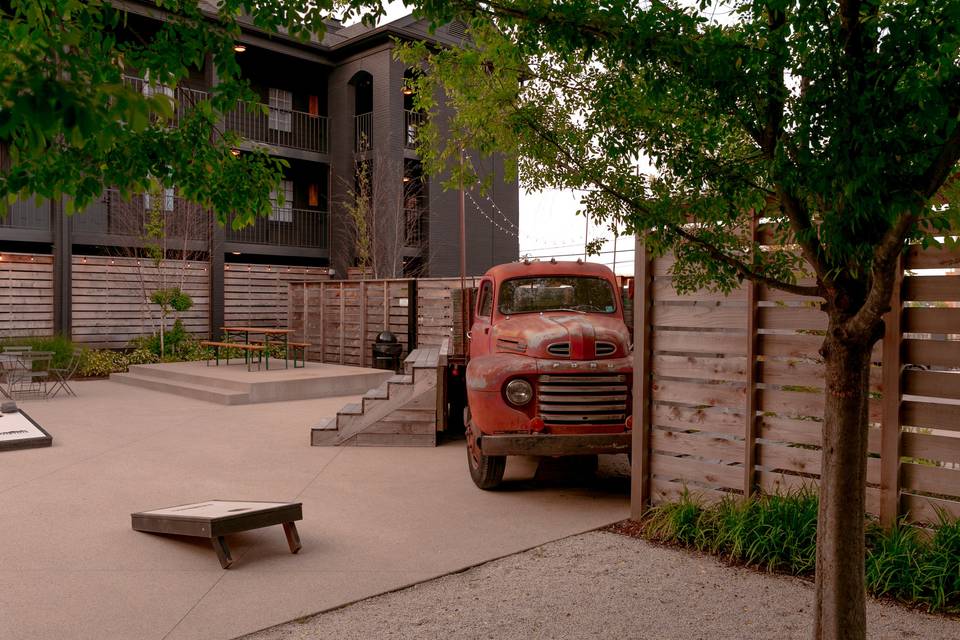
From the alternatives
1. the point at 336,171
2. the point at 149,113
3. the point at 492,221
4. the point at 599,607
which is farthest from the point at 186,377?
the point at 149,113

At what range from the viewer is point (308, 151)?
2378 centimetres

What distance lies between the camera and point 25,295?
60.9 feet

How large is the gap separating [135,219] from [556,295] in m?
15.9

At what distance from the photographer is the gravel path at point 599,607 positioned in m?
4.12

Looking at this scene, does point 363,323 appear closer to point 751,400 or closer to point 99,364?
point 99,364

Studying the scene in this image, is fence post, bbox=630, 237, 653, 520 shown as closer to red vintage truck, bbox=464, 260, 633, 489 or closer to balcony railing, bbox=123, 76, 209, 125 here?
red vintage truck, bbox=464, 260, 633, 489

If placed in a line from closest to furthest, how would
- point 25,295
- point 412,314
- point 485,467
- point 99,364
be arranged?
point 485,467 < point 412,314 < point 99,364 < point 25,295

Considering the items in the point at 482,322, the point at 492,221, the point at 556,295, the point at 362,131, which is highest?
the point at 362,131

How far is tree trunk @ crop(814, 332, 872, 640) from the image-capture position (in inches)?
131

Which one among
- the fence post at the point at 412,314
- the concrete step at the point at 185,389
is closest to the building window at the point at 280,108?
the fence post at the point at 412,314

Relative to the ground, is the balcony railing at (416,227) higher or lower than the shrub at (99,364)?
higher

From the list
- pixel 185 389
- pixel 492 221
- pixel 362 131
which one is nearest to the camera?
pixel 185 389

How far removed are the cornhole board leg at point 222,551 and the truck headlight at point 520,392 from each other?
110 inches

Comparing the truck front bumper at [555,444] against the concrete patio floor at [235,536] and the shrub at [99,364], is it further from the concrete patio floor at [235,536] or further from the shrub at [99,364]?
the shrub at [99,364]
